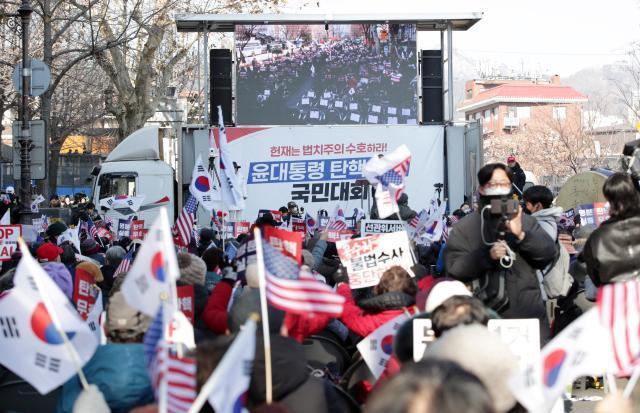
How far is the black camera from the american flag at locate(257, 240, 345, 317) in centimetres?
156

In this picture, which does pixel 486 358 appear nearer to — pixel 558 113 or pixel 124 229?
pixel 124 229

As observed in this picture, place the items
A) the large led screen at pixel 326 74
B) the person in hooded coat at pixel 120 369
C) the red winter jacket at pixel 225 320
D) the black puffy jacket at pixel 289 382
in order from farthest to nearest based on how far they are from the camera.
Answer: the large led screen at pixel 326 74, the red winter jacket at pixel 225 320, the person in hooded coat at pixel 120 369, the black puffy jacket at pixel 289 382

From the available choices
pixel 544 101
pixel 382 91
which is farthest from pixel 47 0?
pixel 544 101

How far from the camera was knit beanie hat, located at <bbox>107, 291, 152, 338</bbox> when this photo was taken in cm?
524

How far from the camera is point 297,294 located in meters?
5.09

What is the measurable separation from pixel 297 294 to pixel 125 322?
2.88 ft

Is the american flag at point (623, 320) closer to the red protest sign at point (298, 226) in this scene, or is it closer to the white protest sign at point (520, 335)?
the white protest sign at point (520, 335)

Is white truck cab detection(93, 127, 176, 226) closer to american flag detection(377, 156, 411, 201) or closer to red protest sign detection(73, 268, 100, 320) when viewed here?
american flag detection(377, 156, 411, 201)

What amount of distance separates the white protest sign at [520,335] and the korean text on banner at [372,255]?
109 inches

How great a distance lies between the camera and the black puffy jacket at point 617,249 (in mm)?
6375

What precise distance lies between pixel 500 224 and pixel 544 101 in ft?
385

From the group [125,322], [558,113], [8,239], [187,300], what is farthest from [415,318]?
[558,113]

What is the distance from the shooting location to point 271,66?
901 inches

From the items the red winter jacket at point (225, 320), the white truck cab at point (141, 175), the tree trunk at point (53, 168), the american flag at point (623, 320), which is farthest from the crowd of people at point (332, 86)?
the tree trunk at point (53, 168)
